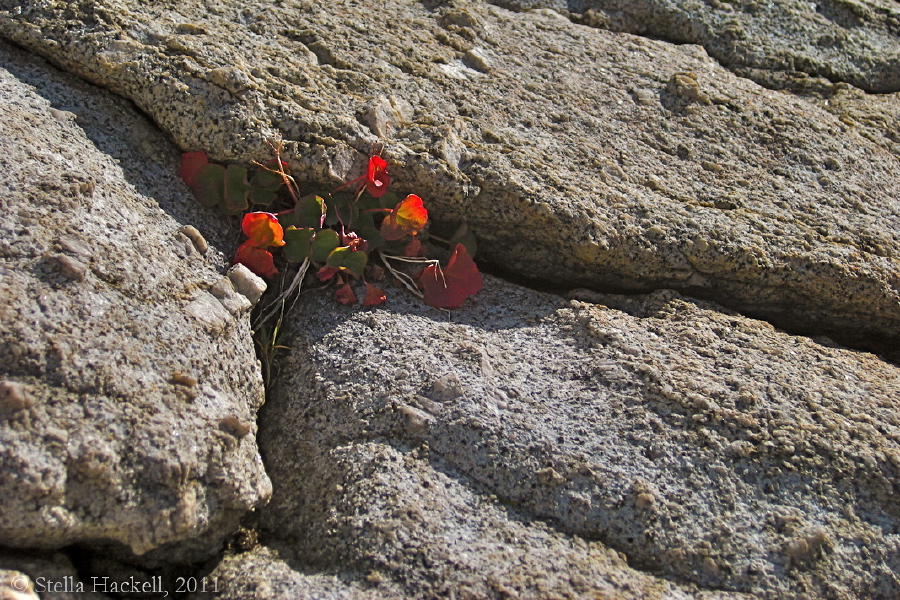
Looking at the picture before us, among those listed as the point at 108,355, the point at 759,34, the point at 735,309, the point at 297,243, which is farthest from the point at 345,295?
the point at 759,34

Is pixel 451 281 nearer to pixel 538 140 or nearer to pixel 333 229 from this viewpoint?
pixel 333 229

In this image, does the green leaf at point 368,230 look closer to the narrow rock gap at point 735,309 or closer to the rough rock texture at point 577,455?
the rough rock texture at point 577,455

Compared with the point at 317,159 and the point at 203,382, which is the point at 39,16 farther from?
the point at 203,382

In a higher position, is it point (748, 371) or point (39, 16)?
point (39, 16)

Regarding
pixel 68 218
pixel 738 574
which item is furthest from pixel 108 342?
pixel 738 574

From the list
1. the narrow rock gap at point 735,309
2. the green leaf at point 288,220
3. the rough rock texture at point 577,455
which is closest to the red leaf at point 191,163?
the green leaf at point 288,220

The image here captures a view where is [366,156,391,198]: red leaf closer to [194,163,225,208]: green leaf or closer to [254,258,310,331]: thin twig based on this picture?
[254,258,310,331]: thin twig

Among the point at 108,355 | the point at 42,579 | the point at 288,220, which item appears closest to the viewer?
the point at 42,579
